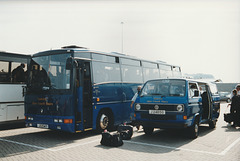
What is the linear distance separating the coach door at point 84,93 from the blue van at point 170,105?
1.83m

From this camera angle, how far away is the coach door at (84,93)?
29.6 ft

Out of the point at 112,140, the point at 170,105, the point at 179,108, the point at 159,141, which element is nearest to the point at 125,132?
the point at 112,140

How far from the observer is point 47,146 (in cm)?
800

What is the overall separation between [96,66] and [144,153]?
4.40 meters

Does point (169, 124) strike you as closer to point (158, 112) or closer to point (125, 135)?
point (158, 112)

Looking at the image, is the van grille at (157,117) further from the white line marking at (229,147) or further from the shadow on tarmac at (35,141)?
the shadow on tarmac at (35,141)

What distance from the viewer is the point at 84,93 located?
9578 millimetres

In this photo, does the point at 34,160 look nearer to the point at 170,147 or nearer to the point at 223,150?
the point at 170,147

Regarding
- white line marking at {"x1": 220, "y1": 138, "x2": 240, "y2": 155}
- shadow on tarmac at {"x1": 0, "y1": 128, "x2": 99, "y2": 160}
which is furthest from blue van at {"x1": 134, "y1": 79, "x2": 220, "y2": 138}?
shadow on tarmac at {"x1": 0, "y1": 128, "x2": 99, "y2": 160}

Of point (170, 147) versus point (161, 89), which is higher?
point (161, 89)

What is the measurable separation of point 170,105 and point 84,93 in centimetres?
327

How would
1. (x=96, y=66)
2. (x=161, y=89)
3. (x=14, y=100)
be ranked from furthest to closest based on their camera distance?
1. (x=14, y=100)
2. (x=96, y=66)
3. (x=161, y=89)

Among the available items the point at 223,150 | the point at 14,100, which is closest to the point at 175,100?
the point at 223,150

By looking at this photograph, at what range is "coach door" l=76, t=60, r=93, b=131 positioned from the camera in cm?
901
